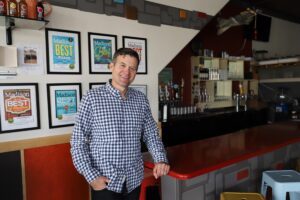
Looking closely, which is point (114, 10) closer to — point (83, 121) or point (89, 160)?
point (83, 121)

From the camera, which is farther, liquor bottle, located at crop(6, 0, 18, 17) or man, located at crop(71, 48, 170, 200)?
liquor bottle, located at crop(6, 0, 18, 17)

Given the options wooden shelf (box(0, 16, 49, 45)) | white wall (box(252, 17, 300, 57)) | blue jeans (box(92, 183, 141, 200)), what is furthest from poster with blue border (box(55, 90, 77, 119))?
white wall (box(252, 17, 300, 57))

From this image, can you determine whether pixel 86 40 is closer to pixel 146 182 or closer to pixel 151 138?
pixel 151 138

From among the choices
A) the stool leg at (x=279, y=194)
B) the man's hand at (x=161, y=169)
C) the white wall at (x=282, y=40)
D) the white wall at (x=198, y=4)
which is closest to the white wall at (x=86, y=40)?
the white wall at (x=198, y=4)

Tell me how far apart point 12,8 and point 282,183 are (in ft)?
8.16

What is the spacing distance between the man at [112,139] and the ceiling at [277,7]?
15.8 feet

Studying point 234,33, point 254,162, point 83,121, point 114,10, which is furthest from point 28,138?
Result: point 234,33

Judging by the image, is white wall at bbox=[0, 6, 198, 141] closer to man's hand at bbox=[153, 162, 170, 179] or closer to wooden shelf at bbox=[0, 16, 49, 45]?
wooden shelf at bbox=[0, 16, 49, 45]

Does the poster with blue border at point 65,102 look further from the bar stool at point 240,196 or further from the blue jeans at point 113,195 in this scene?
the bar stool at point 240,196

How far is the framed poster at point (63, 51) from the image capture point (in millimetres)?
2305

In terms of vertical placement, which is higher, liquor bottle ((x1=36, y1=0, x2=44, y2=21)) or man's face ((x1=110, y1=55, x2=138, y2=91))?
liquor bottle ((x1=36, y1=0, x2=44, y2=21))

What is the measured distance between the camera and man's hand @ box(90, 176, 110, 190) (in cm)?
147

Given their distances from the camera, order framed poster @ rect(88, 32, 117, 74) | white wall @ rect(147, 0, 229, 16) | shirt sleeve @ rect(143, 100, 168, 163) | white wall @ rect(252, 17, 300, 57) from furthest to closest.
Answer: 1. white wall @ rect(252, 17, 300, 57)
2. white wall @ rect(147, 0, 229, 16)
3. framed poster @ rect(88, 32, 117, 74)
4. shirt sleeve @ rect(143, 100, 168, 163)

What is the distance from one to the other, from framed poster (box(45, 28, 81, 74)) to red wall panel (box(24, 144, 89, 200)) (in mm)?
723
